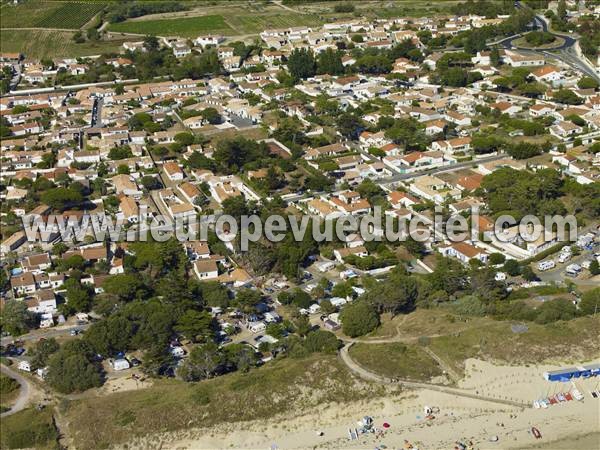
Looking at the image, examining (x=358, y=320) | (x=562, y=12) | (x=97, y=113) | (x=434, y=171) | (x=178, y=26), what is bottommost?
(x=358, y=320)

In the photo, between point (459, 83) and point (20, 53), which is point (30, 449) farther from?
point (20, 53)

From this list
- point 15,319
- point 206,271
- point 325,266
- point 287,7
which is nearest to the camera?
point 15,319

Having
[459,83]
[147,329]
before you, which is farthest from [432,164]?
[147,329]

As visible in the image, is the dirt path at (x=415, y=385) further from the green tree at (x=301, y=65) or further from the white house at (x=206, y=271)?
the green tree at (x=301, y=65)

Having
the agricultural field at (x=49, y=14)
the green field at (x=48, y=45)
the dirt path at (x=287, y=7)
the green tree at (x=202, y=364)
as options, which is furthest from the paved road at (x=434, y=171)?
the agricultural field at (x=49, y=14)

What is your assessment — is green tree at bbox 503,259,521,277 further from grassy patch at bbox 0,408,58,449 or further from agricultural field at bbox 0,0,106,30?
agricultural field at bbox 0,0,106,30

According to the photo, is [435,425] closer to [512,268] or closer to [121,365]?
[512,268]

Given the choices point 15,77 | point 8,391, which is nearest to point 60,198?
point 8,391
